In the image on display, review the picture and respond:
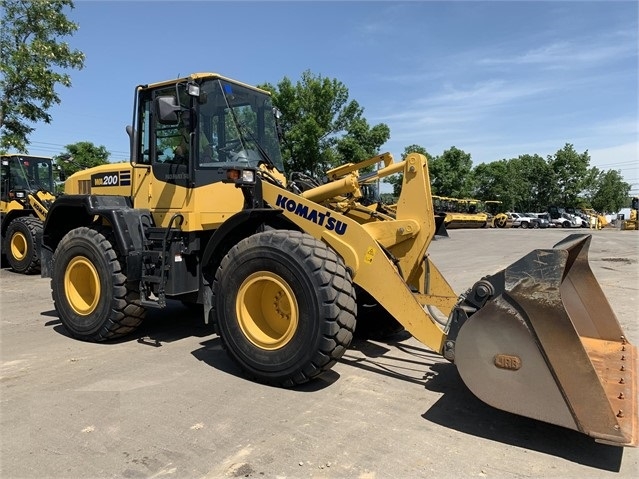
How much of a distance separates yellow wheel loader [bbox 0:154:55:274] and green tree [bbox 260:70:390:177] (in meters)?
13.5

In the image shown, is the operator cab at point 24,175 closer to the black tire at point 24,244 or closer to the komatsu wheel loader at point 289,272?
the black tire at point 24,244

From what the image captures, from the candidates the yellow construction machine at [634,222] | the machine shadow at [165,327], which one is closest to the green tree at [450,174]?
the yellow construction machine at [634,222]

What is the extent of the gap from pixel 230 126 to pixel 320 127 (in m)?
23.5

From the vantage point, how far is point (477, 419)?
3.57m

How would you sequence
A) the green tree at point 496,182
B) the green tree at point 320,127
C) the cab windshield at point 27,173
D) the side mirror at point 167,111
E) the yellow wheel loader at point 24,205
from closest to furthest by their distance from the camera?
the side mirror at point 167,111 → the yellow wheel loader at point 24,205 → the cab windshield at point 27,173 → the green tree at point 320,127 → the green tree at point 496,182

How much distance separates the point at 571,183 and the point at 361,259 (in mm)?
58628

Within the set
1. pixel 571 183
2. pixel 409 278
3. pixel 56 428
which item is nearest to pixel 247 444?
pixel 56 428

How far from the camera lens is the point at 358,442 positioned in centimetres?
324

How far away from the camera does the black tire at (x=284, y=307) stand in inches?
151

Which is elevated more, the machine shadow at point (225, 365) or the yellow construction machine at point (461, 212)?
the yellow construction machine at point (461, 212)

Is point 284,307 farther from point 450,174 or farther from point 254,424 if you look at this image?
point 450,174

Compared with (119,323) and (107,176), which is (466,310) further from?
(107,176)

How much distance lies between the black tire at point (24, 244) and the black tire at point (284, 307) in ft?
29.6

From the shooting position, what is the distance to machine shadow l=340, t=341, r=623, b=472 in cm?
312
